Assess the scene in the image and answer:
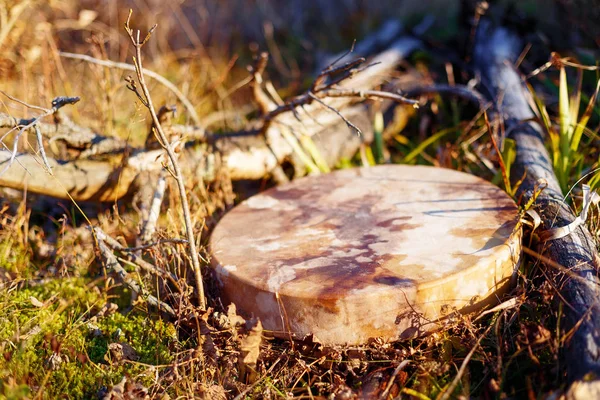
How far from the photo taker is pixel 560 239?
1.98m

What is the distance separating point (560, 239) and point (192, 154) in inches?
70.9

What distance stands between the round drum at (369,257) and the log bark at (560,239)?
0.15 metres

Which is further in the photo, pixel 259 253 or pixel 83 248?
pixel 83 248

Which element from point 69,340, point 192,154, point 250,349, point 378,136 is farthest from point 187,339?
point 378,136

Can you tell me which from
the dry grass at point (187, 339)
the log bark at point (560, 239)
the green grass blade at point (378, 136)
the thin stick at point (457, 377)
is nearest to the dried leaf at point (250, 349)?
the dry grass at point (187, 339)

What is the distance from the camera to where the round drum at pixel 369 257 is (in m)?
1.78

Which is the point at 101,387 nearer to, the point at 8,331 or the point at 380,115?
the point at 8,331

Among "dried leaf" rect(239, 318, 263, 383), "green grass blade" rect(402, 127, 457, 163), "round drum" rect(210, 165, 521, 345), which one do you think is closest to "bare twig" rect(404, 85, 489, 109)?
"green grass blade" rect(402, 127, 457, 163)

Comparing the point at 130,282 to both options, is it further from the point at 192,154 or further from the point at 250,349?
the point at 192,154

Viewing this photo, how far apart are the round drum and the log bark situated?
153mm

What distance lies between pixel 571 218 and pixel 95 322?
1921 mm

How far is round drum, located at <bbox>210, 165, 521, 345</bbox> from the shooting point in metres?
1.78

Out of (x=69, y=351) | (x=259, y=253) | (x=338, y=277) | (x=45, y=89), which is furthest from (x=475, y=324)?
(x=45, y=89)

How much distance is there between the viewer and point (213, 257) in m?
2.09
